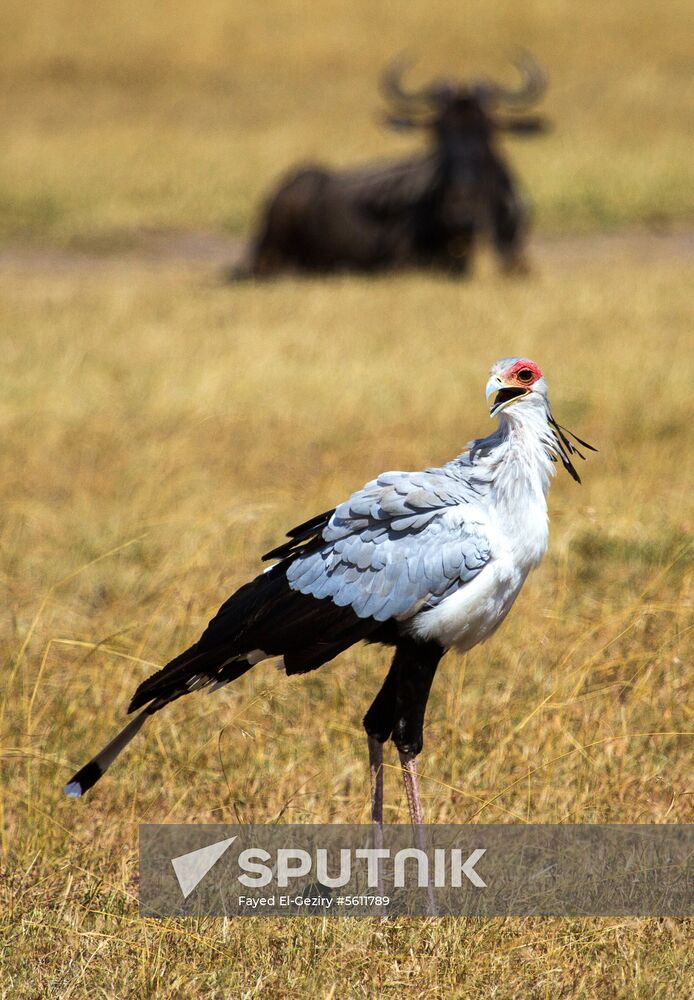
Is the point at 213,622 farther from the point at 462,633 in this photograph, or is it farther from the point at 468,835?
the point at 468,835

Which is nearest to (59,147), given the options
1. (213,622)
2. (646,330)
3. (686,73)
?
(686,73)

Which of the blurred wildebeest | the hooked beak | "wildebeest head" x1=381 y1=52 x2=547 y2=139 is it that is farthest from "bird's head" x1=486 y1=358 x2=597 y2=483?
"wildebeest head" x1=381 y1=52 x2=547 y2=139

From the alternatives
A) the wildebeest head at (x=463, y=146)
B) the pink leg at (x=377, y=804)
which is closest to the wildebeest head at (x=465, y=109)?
the wildebeest head at (x=463, y=146)

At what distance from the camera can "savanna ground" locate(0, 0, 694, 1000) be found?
3148mm

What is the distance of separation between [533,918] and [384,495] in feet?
3.57

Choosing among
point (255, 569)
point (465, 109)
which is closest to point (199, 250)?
point (465, 109)

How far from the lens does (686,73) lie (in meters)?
26.4

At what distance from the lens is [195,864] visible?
11.6 feet

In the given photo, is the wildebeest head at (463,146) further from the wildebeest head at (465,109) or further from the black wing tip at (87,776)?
the black wing tip at (87,776)

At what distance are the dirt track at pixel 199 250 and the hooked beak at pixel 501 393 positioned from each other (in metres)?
12.2

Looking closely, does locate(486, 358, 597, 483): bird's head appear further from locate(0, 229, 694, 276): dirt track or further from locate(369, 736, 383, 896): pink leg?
locate(0, 229, 694, 276): dirt track
